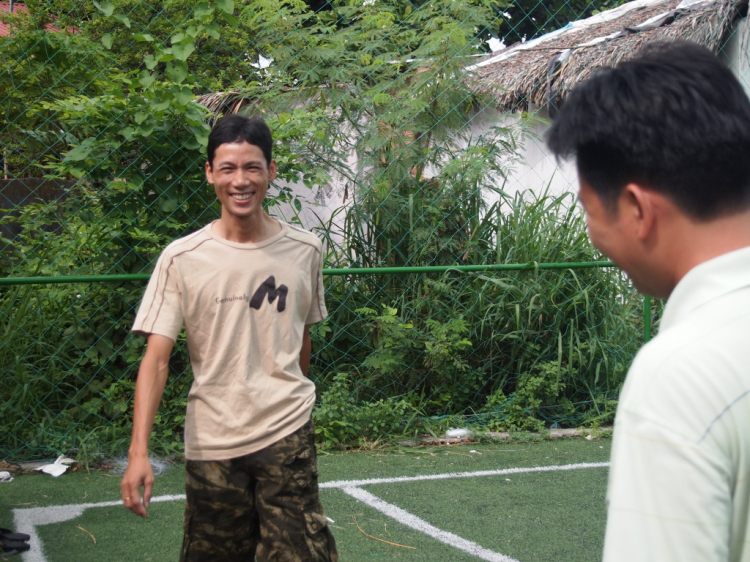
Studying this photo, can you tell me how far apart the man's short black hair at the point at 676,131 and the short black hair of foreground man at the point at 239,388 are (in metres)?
1.90

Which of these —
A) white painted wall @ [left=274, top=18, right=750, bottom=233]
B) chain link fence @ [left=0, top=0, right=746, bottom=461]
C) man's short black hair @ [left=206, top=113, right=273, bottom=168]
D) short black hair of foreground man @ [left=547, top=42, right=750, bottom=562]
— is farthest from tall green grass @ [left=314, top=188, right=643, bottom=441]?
short black hair of foreground man @ [left=547, top=42, right=750, bottom=562]

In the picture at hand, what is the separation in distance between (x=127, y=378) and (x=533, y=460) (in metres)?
2.88

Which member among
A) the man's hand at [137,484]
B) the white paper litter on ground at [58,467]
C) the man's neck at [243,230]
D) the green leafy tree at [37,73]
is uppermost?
the green leafy tree at [37,73]

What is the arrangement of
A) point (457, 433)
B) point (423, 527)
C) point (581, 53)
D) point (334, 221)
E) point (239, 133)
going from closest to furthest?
1. point (239, 133)
2. point (423, 527)
3. point (457, 433)
4. point (334, 221)
5. point (581, 53)

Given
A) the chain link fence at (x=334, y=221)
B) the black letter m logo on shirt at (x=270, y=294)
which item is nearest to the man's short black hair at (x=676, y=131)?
the black letter m logo on shirt at (x=270, y=294)

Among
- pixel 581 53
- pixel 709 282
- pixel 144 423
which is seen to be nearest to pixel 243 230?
pixel 144 423

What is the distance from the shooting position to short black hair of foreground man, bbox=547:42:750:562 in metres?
0.84

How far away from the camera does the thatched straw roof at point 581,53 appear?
26.0 ft

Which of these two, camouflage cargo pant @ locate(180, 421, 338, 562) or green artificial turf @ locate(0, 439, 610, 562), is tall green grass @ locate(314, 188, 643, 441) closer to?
green artificial turf @ locate(0, 439, 610, 562)

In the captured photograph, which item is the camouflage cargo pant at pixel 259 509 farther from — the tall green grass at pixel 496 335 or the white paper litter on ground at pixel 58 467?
the tall green grass at pixel 496 335

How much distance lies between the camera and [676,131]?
1.01 metres

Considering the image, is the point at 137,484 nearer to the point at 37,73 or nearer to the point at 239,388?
the point at 239,388

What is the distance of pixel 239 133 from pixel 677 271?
2230 mm

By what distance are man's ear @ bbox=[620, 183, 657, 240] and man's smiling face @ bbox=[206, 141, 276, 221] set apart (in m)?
2.00
